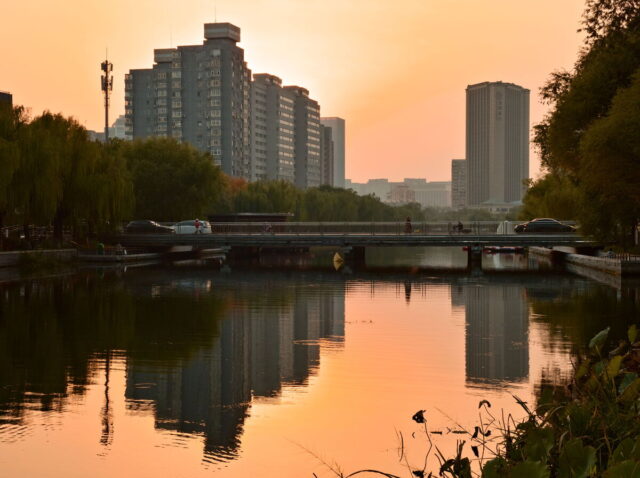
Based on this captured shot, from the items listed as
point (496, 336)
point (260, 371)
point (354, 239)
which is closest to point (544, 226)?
point (354, 239)

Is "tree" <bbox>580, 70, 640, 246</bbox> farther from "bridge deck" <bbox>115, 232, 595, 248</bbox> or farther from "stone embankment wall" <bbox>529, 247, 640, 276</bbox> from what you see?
"bridge deck" <bbox>115, 232, 595, 248</bbox>

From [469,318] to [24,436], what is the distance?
63.2 feet

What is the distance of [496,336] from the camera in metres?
25.5

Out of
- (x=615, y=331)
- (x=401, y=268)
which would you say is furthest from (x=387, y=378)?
(x=401, y=268)

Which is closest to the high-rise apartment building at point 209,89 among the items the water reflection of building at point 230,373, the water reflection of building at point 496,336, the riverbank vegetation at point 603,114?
the riverbank vegetation at point 603,114

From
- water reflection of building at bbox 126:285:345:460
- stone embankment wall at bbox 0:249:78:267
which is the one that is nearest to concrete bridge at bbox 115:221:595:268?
stone embankment wall at bbox 0:249:78:267

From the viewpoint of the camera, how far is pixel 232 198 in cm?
10788

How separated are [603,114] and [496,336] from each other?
1397 cm

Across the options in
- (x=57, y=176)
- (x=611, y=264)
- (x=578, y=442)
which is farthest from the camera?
(x=57, y=176)

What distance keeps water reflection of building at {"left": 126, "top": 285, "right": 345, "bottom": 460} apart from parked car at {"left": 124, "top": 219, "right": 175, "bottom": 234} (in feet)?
130

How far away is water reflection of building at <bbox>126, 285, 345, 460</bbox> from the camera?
14617 millimetres

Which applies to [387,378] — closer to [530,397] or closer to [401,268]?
[530,397]

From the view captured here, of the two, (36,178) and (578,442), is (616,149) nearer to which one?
(578,442)

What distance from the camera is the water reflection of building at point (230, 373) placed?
14.6 meters
